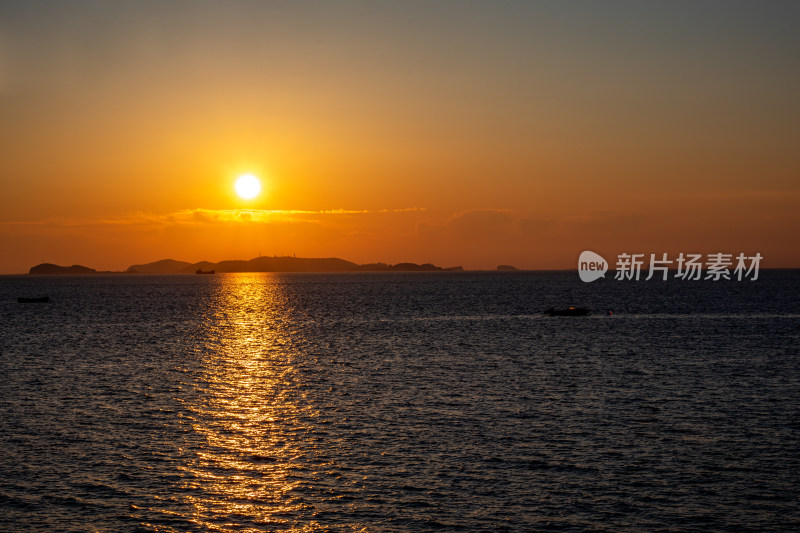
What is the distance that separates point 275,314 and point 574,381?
11881cm

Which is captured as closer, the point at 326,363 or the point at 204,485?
the point at 204,485

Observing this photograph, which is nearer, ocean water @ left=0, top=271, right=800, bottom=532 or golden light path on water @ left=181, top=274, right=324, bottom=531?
ocean water @ left=0, top=271, right=800, bottom=532

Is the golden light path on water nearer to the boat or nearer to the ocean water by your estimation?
the ocean water

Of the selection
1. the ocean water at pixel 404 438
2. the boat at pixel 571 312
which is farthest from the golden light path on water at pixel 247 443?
the boat at pixel 571 312

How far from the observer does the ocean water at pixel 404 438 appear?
31.5m

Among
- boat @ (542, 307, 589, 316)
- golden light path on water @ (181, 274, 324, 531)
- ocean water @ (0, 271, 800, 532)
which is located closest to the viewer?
ocean water @ (0, 271, 800, 532)

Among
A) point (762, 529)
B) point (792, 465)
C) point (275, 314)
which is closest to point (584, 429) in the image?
point (792, 465)

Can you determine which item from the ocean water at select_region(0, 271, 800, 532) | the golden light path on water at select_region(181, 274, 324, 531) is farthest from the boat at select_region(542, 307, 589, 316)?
the golden light path on water at select_region(181, 274, 324, 531)

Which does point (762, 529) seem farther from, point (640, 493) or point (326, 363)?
point (326, 363)

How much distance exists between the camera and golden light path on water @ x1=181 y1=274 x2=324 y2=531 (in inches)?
1256

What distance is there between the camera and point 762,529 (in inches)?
1160

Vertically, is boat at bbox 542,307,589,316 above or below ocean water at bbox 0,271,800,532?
above

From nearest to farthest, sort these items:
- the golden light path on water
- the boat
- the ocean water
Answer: the ocean water < the golden light path on water < the boat

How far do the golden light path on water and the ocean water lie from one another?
144 millimetres
